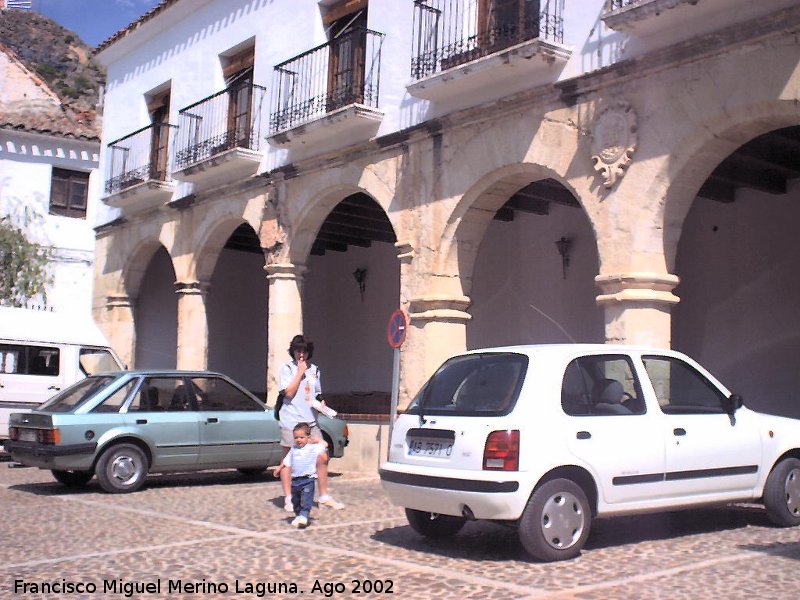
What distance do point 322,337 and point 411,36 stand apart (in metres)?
8.75

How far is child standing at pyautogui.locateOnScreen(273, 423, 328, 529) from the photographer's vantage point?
789cm

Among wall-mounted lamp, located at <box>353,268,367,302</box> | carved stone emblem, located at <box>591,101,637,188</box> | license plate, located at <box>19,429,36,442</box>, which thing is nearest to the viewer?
carved stone emblem, located at <box>591,101,637,188</box>

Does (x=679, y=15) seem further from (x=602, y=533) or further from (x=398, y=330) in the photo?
(x=602, y=533)

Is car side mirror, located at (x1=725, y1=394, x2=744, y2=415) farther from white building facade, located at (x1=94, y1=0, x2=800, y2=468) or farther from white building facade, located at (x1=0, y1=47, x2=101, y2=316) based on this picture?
white building facade, located at (x1=0, y1=47, x2=101, y2=316)

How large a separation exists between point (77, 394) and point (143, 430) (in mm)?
1006

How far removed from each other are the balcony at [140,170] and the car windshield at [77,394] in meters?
6.88

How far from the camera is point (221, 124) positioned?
1634cm

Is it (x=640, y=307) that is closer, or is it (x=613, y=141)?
(x=640, y=307)

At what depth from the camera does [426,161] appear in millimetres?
12359

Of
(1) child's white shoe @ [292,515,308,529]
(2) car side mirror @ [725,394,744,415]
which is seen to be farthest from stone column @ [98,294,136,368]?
(2) car side mirror @ [725,394,744,415]

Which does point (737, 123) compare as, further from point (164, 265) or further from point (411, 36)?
point (164, 265)

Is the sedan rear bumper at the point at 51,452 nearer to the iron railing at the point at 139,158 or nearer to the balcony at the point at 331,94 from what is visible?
the balcony at the point at 331,94

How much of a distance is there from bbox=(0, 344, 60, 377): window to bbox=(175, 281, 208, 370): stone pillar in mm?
3029

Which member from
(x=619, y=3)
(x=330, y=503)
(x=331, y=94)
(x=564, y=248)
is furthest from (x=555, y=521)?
(x=331, y=94)
